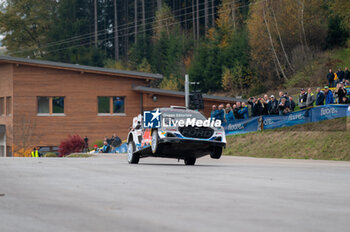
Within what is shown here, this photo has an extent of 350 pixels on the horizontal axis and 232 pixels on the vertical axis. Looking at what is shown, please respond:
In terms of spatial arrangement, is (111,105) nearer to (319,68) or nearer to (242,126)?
(319,68)

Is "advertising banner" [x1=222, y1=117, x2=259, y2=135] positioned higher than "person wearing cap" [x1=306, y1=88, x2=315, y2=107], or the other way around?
"person wearing cap" [x1=306, y1=88, x2=315, y2=107]

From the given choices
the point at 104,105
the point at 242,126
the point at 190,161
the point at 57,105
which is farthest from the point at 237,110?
the point at 57,105

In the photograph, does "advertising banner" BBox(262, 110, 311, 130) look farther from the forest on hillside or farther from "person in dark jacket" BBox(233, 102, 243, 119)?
the forest on hillside

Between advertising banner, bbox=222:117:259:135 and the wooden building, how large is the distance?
56.2 ft

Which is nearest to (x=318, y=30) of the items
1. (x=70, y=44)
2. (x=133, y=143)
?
(x=133, y=143)

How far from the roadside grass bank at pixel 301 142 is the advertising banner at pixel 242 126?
1.41ft

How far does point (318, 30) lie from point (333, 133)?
35715 mm

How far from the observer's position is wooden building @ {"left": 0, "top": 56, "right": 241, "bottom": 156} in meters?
51.8

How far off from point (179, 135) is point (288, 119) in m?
10.8

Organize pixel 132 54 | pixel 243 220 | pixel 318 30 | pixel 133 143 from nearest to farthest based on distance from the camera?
pixel 243 220 → pixel 133 143 → pixel 318 30 → pixel 132 54

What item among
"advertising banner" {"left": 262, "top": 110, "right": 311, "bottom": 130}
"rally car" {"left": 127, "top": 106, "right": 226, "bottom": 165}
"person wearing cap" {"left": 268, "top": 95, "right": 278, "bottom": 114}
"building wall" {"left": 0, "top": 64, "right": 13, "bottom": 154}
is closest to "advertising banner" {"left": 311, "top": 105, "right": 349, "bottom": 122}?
"advertising banner" {"left": 262, "top": 110, "right": 311, "bottom": 130}

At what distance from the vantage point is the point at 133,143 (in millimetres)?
22625

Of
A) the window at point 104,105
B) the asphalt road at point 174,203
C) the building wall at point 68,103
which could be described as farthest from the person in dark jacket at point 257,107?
the window at point 104,105

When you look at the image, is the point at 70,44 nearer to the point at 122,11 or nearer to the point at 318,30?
the point at 122,11
